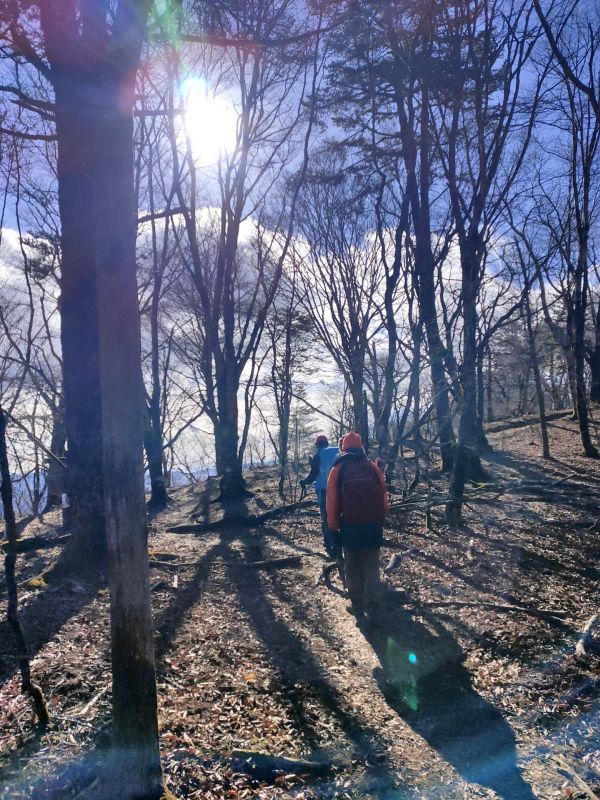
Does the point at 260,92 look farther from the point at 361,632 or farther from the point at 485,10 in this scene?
the point at 361,632

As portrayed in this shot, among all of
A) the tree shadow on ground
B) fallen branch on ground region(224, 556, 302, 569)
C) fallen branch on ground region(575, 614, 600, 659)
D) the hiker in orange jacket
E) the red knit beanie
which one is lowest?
fallen branch on ground region(224, 556, 302, 569)

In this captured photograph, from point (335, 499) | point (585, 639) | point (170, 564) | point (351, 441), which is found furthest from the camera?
point (170, 564)

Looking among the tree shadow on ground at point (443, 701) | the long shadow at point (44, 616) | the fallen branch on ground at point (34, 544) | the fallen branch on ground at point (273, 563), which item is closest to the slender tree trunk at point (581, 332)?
Result: the fallen branch on ground at point (273, 563)

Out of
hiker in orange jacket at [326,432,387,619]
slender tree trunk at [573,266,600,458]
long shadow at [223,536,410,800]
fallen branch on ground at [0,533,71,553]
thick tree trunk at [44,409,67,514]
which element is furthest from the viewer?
thick tree trunk at [44,409,67,514]

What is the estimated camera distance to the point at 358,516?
6289 millimetres

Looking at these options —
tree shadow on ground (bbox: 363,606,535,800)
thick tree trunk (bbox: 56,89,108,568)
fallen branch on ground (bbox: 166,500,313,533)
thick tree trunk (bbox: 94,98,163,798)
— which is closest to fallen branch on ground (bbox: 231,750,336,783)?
thick tree trunk (bbox: 94,98,163,798)

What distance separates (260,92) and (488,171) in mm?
5088

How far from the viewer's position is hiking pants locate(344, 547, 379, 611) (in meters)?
6.35

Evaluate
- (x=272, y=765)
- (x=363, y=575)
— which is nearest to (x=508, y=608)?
(x=363, y=575)

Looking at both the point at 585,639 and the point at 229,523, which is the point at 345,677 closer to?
the point at 585,639

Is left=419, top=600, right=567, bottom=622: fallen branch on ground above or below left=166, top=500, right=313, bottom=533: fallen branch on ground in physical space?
above

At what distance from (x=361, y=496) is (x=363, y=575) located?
0.86 metres

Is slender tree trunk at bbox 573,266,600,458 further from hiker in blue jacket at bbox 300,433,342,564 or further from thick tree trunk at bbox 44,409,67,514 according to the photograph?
thick tree trunk at bbox 44,409,67,514

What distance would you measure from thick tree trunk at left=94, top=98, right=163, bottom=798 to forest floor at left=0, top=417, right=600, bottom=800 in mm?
442
